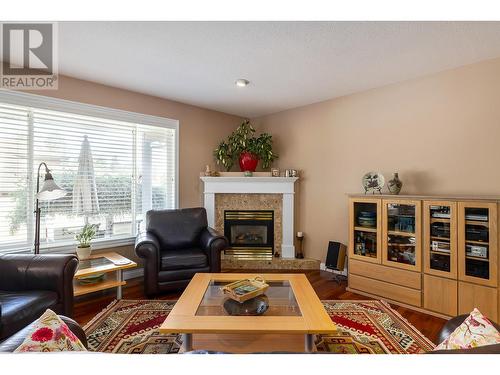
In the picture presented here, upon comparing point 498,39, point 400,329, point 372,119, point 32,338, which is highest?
point 498,39

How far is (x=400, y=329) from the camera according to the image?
6.94 ft

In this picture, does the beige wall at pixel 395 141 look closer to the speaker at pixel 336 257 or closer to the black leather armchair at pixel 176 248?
the speaker at pixel 336 257

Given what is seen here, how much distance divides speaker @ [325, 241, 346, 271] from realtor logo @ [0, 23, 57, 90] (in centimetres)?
370

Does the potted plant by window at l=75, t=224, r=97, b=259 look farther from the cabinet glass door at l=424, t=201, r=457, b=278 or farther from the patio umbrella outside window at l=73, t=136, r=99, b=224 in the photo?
the cabinet glass door at l=424, t=201, r=457, b=278

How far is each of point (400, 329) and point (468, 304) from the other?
0.70 metres

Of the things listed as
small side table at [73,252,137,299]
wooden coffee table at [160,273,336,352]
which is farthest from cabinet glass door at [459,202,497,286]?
small side table at [73,252,137,299]

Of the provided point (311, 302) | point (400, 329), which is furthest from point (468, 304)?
point (311, 302)

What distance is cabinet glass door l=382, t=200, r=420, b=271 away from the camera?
8.34ft

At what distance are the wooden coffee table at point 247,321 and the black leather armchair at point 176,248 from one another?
0.76 meters

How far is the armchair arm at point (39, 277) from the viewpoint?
187 centimetres

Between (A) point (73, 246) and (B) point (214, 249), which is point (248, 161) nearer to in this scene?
(B) point (214, 249)

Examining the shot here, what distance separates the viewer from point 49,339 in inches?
32.9
